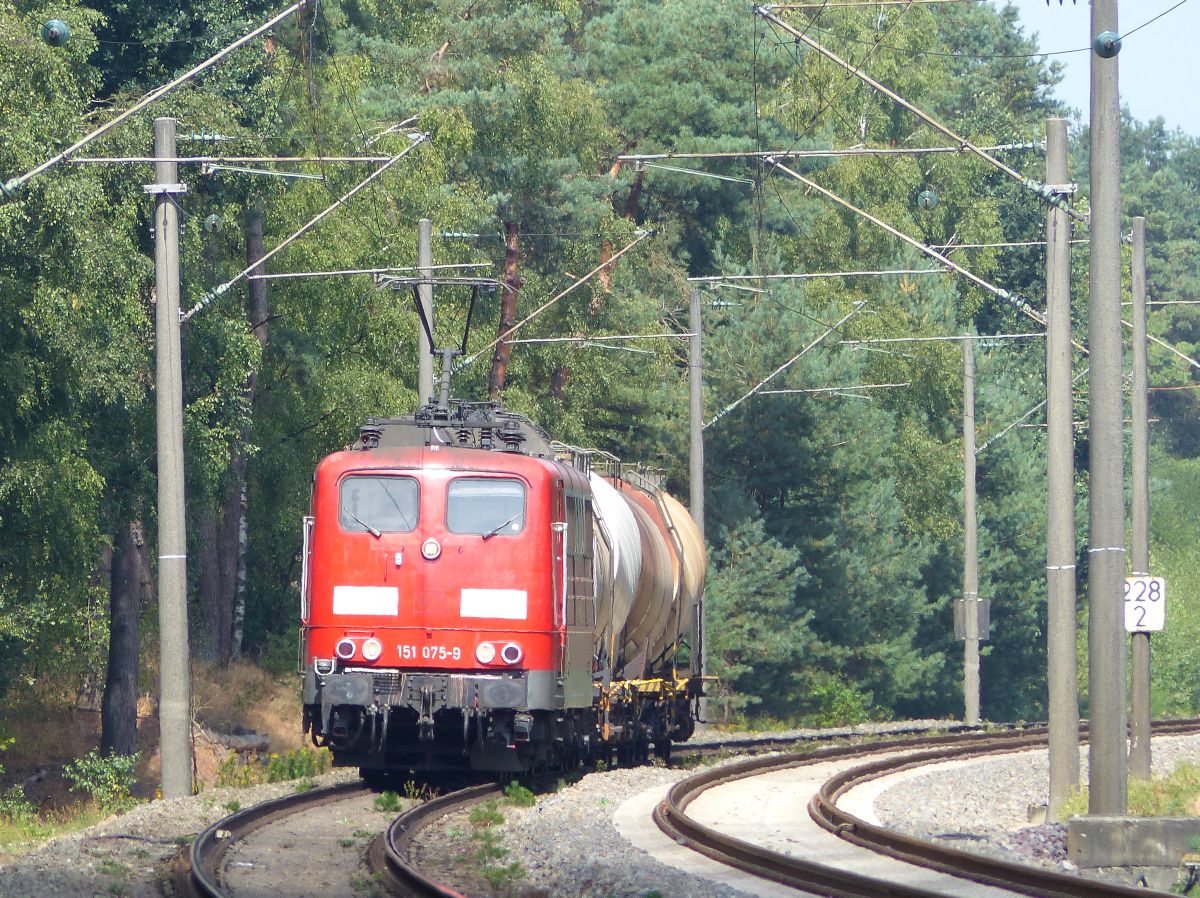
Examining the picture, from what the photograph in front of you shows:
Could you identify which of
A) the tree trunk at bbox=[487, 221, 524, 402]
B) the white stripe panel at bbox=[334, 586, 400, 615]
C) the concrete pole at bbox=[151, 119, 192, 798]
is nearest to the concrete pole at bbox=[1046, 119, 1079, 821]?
the white stripe panel at bbox=[334, 586, 400, 615]

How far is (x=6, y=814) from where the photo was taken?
987 inches

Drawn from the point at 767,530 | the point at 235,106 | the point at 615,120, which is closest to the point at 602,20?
the point at 615,120

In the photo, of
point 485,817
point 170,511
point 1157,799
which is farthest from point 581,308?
point 485,817

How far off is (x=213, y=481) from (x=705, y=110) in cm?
2940

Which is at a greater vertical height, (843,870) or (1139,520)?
(1139,520)

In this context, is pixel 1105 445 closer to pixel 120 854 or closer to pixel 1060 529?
pixel 1060 529

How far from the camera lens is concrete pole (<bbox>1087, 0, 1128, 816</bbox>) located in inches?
617

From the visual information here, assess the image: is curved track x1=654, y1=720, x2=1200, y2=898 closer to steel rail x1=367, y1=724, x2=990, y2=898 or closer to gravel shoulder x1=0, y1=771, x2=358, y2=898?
steel rail x1=367, y1=724, x2=990, y2=898

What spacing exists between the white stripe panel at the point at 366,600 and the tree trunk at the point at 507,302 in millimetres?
25521

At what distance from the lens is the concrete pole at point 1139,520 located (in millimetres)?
22503

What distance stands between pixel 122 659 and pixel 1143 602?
652 inches

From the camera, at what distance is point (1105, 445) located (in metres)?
15.7

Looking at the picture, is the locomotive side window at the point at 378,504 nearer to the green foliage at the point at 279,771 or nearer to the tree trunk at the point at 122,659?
the green foliage at the point at 279,771

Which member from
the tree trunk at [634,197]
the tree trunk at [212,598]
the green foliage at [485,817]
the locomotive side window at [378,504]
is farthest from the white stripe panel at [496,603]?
the tree trunk at [634,197]
